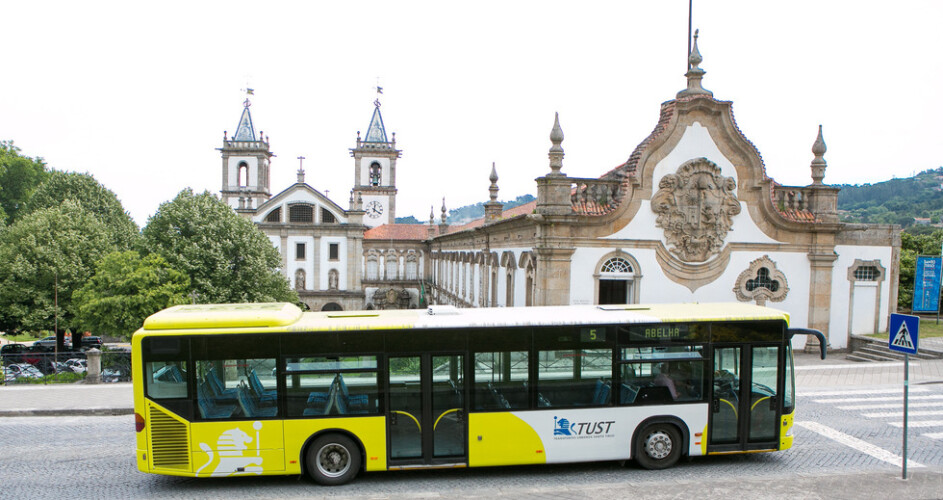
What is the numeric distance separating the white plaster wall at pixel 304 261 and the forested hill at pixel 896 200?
228 feet

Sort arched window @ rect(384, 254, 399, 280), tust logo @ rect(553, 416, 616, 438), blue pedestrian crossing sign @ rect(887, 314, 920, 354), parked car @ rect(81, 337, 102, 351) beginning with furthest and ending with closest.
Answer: arched window @ rect(384, 254, 399, 280) → parked car @ rect(81, 337, 102, 351) → tust logo @ rect(553, 416, 616, 438) → blue pedestrian crossing sign @ rect(887, 314, 920, 354)

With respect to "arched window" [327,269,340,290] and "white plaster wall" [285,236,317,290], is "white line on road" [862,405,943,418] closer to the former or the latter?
"arched window" [327,269,340,290]

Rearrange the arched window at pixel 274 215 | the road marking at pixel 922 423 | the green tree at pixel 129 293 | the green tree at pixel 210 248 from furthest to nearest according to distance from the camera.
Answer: the arched window at pixel 274 215
the green tree at pixel 210 248
the green tree at pixel 129 293
the road marking at pixel 922 423

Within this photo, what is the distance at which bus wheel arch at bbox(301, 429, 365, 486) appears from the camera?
932 centimetres

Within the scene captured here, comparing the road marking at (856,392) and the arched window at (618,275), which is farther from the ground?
the arched window at (618,275)

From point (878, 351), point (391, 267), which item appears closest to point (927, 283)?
point (878, 351)

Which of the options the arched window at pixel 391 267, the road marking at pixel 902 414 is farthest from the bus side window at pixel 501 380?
the arched window at pixel 391 267

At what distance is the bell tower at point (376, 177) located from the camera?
70.8 m

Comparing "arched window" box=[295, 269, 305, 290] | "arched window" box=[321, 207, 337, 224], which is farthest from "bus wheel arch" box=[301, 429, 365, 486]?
"arched window" box=[321, 207, 337, 224]

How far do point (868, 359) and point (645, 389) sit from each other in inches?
A: 629

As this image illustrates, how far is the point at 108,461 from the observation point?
1061cm

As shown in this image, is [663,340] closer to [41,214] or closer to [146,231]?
[146,231]

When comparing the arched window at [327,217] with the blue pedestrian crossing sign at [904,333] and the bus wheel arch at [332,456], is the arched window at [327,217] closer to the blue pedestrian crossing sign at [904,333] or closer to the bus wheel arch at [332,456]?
the bus wheel arch at [332,456]

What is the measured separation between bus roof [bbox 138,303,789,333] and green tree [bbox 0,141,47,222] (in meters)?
51.9
